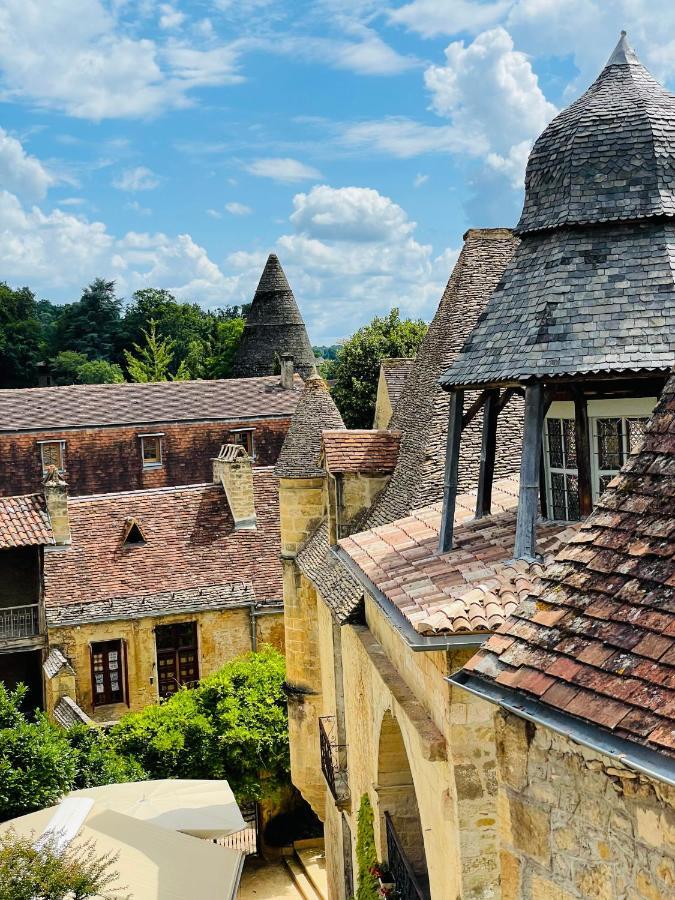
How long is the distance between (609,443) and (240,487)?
20453 mm

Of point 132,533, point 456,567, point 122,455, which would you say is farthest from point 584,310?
point 122,455

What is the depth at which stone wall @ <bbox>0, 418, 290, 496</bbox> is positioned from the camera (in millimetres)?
37156

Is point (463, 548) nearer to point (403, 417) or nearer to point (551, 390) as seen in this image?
point (551, 390)

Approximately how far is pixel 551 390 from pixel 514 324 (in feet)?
2.73

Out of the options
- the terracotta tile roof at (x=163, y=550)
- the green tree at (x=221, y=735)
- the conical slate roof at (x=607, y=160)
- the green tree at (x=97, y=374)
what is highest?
the green tree at (x=97, y=374)

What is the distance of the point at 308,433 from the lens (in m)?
19.4

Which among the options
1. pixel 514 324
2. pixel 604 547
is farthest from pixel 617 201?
pixel 604 547

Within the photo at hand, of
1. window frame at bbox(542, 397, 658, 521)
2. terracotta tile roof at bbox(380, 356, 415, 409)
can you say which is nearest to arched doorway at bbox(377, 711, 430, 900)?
window frame at bbox(542, 397, 658, 521)

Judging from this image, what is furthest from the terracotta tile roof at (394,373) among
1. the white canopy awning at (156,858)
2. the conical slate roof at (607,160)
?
the conical slate roof at (607,160)

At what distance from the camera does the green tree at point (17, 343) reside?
7594cm

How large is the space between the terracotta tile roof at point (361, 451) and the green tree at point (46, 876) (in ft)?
23.0

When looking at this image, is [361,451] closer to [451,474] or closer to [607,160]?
[451,474]

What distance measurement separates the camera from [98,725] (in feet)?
71.8

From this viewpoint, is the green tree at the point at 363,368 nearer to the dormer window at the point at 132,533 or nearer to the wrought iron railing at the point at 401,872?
the dormer window at the point at 132,533
